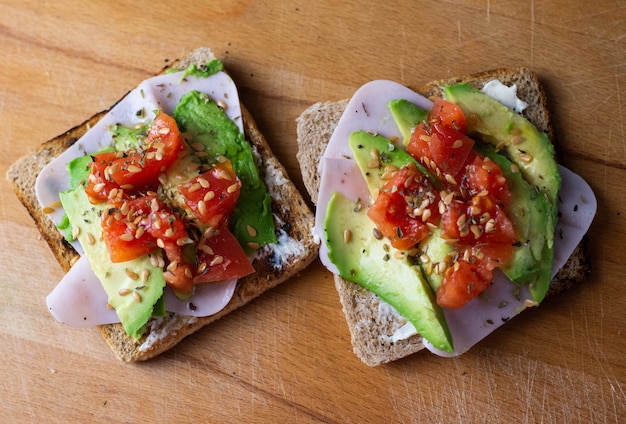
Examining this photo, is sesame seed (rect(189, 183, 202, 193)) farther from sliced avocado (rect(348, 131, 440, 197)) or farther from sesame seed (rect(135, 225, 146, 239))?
sliced avocado (rect(348, 131, 440, 197))

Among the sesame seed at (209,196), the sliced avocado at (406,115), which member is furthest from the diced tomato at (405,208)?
the sesame seed at (209,196)

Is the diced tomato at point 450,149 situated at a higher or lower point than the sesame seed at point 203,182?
higher

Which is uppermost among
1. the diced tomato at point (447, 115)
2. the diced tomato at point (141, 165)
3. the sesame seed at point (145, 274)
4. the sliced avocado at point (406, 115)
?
the diced tomato at point (447, 115)

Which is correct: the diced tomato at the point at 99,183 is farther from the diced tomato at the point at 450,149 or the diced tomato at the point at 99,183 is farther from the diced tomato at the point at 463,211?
the diced tomato at the point at 450,149

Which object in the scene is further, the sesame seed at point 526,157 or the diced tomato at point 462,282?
the sesame seed at point 526,157

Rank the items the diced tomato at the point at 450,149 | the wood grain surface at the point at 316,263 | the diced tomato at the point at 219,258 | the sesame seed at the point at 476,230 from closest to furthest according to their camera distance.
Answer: the sesame seed at the point at 476,230 → the diced tomato at the point at 450,149 → the diced tomato at the point at 219,258 → the wood grain surface at the point at 316,263

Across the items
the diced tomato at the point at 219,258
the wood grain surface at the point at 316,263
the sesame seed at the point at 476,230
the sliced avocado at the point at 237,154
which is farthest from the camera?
the wood grain surface at the point at 316,263

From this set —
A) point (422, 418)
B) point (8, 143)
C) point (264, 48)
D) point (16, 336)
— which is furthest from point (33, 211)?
point (422, 418)
